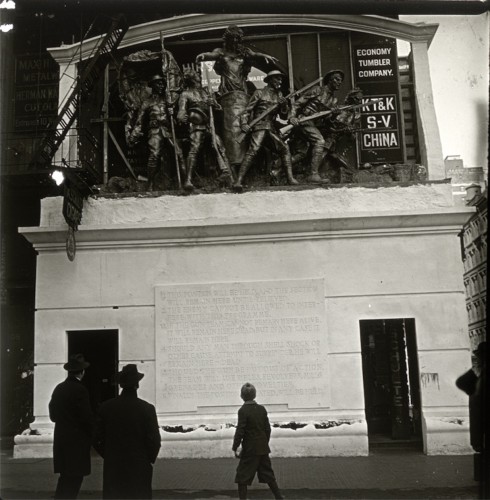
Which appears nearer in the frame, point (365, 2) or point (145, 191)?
point (365, 2)

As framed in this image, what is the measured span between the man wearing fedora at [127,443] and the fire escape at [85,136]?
5372 millimetres

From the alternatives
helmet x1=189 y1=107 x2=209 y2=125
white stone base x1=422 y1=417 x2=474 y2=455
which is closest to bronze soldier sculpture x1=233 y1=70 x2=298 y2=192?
helmet x1=189 y1=107 x2=209 y2=125

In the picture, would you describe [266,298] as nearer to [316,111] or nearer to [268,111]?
[268,111]

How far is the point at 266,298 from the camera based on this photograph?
428 inches

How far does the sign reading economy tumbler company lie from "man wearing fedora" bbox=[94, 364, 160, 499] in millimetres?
8118

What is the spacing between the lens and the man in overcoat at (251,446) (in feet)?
23.1

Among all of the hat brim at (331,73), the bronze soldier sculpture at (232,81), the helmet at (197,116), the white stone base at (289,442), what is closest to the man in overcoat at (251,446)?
the white stone base at (289,442)

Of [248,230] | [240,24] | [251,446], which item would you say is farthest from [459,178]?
[251,446]

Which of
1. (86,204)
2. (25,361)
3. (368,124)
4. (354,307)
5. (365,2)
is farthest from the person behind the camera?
(25,361)

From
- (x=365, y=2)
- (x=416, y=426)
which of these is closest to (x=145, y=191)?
(x=416, y=426)

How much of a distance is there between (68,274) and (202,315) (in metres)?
2.71

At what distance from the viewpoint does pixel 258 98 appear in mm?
11727

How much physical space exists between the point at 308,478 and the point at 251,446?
6.93ft

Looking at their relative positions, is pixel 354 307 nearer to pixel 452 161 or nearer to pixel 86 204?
pixel 452 161
